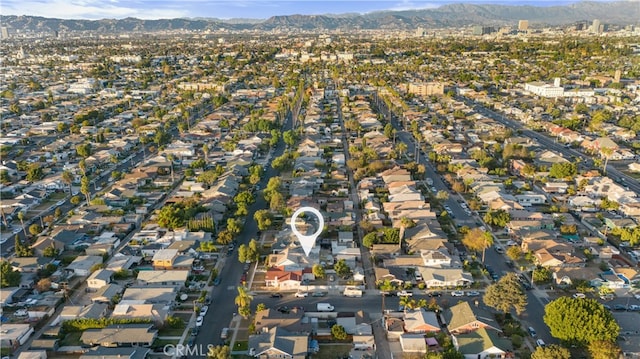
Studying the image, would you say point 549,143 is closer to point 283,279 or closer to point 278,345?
point 283,279

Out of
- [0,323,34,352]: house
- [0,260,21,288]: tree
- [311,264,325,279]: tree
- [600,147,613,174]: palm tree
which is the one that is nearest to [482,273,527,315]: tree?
[311,264,325,279]: tree

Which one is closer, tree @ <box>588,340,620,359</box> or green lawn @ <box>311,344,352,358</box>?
tree @ <box>588,340,620,359</box>

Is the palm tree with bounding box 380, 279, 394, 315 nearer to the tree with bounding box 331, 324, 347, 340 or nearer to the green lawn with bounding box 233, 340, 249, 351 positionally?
the tree with bounding box 331, 324, 347, 340

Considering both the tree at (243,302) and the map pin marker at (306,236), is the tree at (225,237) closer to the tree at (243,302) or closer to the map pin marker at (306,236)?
the map pin marker at (306,236)

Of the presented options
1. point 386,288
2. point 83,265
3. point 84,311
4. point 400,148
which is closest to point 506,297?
point 386,288

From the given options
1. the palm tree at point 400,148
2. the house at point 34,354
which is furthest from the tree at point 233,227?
the palm tree at point 400,148
